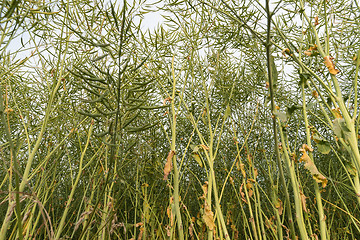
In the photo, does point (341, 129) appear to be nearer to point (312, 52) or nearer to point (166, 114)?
point (312, 52)

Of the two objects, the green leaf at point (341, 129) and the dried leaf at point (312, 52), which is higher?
the dried leaf at point (312, 52)

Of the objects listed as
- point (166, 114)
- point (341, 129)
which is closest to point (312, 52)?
point (341, 129)

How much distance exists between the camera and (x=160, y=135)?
1.82 meters

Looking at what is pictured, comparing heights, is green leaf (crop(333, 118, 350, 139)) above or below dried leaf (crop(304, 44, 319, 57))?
below

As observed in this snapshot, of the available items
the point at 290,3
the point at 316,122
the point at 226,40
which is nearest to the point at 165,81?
the point at 226,40

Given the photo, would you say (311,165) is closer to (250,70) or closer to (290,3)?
(290,3)

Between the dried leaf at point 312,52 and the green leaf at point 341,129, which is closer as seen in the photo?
the green leaf at point 341,129

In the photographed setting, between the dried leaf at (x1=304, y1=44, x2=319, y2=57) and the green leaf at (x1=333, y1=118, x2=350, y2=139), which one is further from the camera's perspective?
the dried leaf at (x1=304, y1=44, x2=319, y2=57)

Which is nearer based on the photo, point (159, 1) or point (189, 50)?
point (159, 1)

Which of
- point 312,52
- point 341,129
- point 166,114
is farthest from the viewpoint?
point 166,114

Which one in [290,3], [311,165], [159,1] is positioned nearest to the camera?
[311,165]

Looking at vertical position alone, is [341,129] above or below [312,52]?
below

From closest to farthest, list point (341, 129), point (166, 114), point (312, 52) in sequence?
point (341, 129), point (312, 52), point (166, 114)

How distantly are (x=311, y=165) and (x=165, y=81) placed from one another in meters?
1.09
